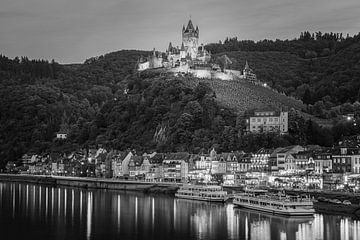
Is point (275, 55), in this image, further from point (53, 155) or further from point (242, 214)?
point (242, 214)

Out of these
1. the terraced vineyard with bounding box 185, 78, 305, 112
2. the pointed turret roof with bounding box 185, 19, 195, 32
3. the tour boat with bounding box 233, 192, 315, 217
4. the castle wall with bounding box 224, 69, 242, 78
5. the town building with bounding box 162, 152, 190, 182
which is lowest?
the tour boat with bounding box 233, 192, 315, 217

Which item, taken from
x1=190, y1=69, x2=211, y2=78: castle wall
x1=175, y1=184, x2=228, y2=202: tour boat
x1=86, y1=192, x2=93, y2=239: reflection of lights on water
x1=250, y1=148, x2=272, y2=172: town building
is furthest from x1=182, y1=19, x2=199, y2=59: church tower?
x1=175, y1=184, x2=228, y2=202: tour boat

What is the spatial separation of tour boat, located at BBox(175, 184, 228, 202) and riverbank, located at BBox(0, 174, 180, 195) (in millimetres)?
5769

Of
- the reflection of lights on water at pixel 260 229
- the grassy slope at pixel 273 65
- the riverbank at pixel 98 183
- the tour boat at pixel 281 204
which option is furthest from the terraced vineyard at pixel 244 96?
the reflection of lights on water at pixel 260 229

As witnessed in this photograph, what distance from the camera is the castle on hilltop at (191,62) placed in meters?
132

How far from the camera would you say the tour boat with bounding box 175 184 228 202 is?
66688mm

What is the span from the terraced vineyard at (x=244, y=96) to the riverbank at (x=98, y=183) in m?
27.3

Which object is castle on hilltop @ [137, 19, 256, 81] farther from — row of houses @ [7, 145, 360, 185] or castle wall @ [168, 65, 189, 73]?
row of houses @ [7, 145, 360, 185]

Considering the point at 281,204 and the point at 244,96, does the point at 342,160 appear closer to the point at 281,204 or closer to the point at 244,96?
the point at 281,204

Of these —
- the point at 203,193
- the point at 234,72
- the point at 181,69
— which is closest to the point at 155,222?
the point at 203,193

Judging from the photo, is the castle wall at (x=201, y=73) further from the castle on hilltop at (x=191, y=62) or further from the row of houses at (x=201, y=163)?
the row of houses at (x=201, y=163)

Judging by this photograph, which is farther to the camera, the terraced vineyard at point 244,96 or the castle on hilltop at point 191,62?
the castle on hilltop at point 191,62

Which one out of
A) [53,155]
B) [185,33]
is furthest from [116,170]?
[185,33]

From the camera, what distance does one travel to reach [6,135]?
143 metres
